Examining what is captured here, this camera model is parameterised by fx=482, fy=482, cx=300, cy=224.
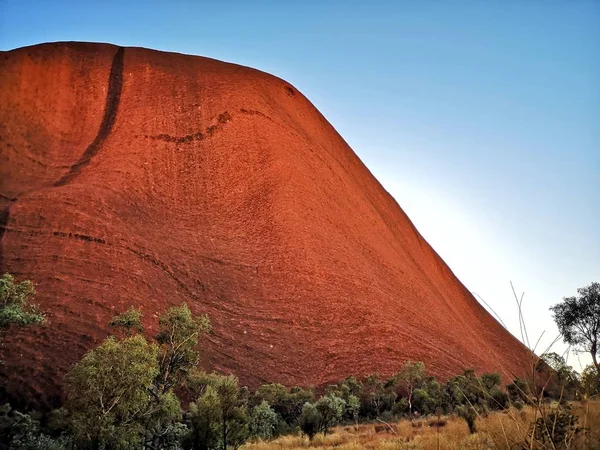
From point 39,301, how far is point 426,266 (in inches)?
1507

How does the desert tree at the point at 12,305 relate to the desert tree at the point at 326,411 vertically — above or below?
above

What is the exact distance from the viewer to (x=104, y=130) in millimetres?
40406

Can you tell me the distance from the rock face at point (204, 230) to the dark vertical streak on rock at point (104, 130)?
159 mm

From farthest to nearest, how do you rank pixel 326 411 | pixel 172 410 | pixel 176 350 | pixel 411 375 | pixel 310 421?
pixel 411 375, pixel 326 411, pixel 310 421, pixel 176 350, pixel 172 410

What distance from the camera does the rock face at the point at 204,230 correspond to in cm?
2798

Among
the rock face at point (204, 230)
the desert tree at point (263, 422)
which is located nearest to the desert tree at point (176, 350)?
the desert tree at point (263, 422)

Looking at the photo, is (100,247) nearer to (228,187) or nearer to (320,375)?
(228,187)

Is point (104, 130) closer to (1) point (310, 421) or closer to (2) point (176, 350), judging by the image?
(2) point (176, 350)

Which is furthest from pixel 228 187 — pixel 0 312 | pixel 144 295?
pixel 0 312

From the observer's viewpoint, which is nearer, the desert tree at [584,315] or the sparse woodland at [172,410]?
the sparse woodland at [172,410]

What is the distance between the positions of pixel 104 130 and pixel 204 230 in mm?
13226

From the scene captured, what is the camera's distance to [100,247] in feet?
96.9

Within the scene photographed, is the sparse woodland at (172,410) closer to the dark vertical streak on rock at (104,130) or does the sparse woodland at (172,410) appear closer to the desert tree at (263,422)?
the desert tree at (263,422)

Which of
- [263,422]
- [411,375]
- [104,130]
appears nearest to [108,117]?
[104,130]
